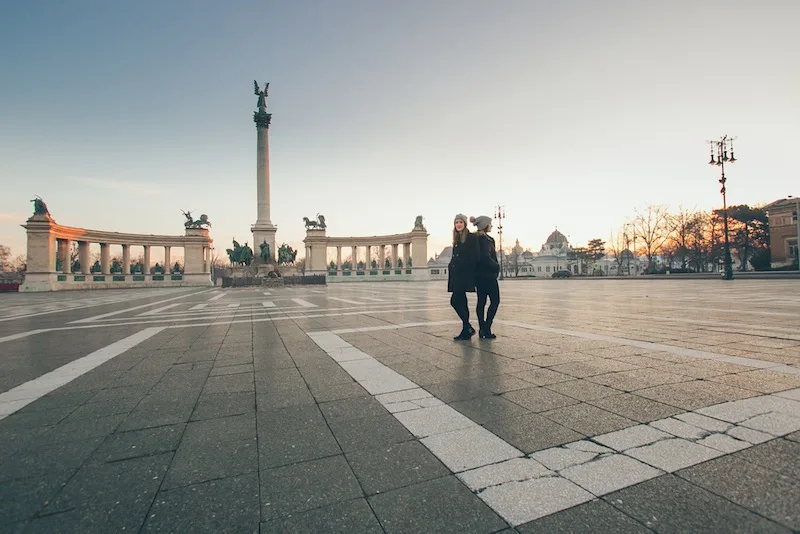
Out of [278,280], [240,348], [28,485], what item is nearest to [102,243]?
[278,280]

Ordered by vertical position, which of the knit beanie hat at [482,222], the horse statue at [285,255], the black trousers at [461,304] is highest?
the horse statue at [285,255]

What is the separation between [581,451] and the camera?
7.73 feet

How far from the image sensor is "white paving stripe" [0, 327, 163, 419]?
3.59 m

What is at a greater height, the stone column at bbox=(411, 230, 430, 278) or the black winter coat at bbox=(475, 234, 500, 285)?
the stone column at bbox=(411, 230, 430, 278)

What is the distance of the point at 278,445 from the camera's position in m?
2.56

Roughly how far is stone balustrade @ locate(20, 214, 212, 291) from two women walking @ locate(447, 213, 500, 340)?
5572 centimetres

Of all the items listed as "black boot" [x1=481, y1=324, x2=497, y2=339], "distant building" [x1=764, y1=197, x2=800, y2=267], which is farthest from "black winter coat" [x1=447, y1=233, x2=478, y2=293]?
"distant building" [x1=764, y1=197, x2=800, y2=267]

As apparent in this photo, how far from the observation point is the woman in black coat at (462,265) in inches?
241

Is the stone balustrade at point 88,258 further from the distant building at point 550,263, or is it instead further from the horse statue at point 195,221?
the distant building at point 550,263

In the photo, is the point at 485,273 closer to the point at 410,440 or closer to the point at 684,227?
the point at 410,440

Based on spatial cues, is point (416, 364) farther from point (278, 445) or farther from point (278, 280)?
point (278, 280)

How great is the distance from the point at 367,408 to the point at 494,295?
144 inches

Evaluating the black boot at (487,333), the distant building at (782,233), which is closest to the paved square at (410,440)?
the black boot at (487,333)

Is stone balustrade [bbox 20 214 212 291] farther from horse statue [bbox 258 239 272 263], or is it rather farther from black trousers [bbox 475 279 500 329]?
black trousers [bbox 475 279 500 329]
